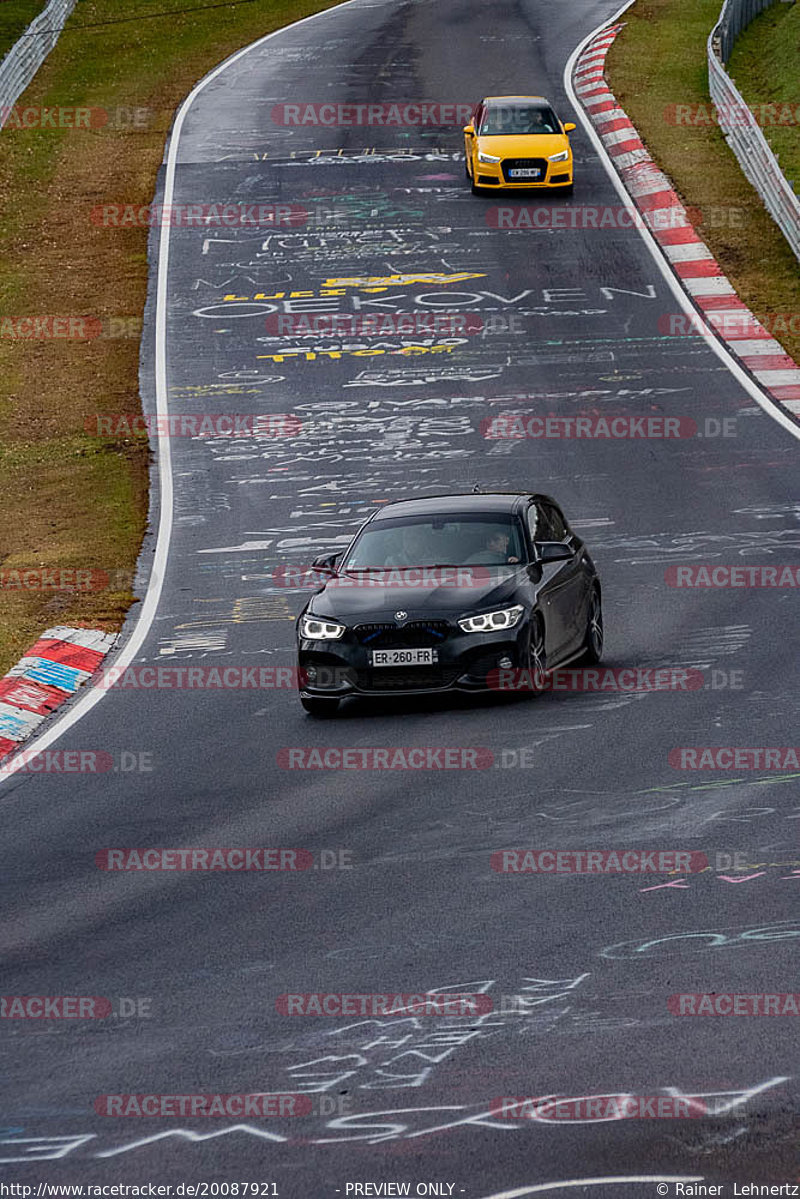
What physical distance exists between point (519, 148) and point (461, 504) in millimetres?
23622

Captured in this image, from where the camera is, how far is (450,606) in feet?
47.2

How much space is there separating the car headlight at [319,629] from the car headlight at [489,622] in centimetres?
98

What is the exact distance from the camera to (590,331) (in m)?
30.5

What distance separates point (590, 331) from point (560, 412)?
439 cm

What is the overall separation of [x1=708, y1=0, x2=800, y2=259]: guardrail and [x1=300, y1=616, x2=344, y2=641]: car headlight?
21.3m

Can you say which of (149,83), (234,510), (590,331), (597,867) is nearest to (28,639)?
(234,510)

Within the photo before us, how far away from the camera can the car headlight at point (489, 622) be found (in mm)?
14242

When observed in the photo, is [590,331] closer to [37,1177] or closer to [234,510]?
[234,510]
